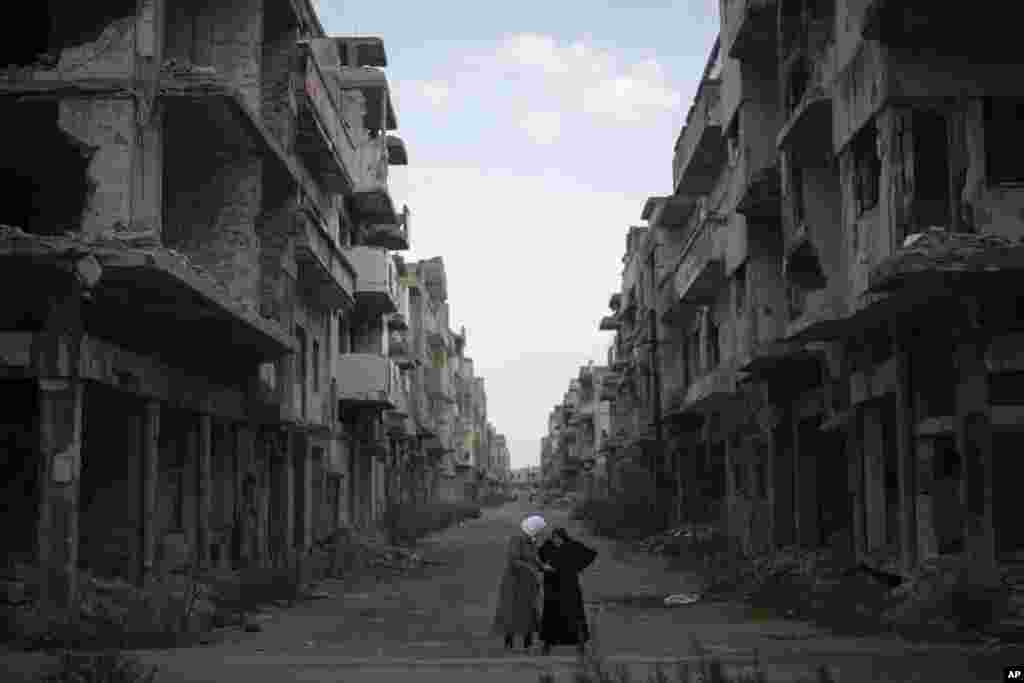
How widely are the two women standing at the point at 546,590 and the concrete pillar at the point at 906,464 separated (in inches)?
190

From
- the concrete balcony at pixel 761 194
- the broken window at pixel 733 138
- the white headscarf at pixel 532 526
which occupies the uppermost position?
the broken window at pixel 733 138

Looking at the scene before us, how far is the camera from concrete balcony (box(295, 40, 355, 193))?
2666cm

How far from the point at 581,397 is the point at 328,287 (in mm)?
81711

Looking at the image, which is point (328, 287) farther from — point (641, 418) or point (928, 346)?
point (641, 418)

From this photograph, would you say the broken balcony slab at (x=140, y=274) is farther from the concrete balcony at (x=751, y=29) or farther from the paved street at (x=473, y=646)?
the concrete balcony at (x=751, y=29)

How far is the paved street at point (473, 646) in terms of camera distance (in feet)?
38.1

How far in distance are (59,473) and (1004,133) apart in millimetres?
12015

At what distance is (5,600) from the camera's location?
14.7 meters

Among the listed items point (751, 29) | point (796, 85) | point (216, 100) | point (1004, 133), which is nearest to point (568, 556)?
point (1004, 133)

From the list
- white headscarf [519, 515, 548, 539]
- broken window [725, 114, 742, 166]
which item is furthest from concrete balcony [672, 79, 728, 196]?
white headscarf [519, 515, 548, 539]

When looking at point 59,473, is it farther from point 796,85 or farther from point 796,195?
point 796,85

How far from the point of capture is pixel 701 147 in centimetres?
3284

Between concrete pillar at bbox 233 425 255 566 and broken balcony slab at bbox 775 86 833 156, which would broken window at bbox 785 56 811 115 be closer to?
broken balcony slab at bbox 775 86 833 156

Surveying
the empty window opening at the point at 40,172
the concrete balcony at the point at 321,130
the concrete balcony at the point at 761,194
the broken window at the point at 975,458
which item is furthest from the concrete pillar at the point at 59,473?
the concrete balcony at the point at 761,194
